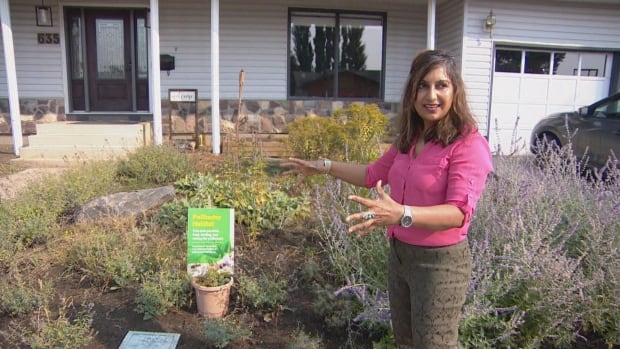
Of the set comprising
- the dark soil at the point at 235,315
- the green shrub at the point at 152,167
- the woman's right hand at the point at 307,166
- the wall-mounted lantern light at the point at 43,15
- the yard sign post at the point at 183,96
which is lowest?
the dark soil at the point at 235,315

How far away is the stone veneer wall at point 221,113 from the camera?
8919 mm

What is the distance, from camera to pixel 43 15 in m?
8.56

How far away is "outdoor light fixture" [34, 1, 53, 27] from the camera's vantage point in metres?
8.55

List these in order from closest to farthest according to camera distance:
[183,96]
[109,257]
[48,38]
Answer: [109,257] → [183,96] → [48,38]

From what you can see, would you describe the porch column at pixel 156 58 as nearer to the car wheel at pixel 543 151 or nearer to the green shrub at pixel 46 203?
the green shrub at pixel 46 203

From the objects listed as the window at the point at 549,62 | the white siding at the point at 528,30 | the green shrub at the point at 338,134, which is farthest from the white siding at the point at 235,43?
the green shrub at the point at 338,134

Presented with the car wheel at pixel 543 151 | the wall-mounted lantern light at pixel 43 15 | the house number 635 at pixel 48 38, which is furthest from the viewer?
the house number 635 at pixel 48 38

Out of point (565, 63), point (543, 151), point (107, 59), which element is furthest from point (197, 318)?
point (565, 63)

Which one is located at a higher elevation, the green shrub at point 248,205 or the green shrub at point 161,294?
the green shrub at point 248,205

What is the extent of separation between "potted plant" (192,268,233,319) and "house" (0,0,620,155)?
628 centimetres

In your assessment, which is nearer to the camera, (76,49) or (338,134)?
(338,134)

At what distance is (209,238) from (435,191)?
1.56 m

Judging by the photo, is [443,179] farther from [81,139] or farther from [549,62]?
[549,62]

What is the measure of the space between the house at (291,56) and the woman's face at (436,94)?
24.5 ft
